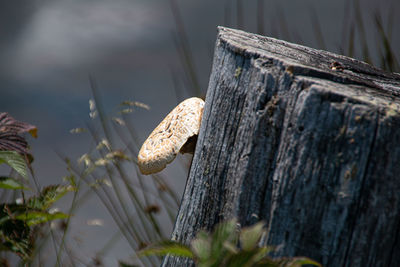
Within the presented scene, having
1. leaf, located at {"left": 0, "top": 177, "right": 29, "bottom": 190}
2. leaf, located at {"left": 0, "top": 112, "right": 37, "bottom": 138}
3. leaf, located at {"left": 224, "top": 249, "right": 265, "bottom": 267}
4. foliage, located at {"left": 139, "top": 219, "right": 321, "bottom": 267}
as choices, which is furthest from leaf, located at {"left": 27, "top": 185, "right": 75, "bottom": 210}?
leaf, located at {"left": 224, "top": 249, "right": 265, "bottom": 267}

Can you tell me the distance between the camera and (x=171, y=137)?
1.79 meters

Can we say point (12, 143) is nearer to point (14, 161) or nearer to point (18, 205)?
point (14, 161)

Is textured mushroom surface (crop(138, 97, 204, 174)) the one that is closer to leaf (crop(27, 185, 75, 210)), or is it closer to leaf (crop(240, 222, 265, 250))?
leaf (crop(27, 185, 75, 210))

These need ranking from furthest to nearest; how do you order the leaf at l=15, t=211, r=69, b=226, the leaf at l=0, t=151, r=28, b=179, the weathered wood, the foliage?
the leaf at l=15, t=211, r=69, b=226 → the leaf at l=0, t=151, r=28, b=179 → the weathered wood → the foliage

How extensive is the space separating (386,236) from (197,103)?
41.3 inches

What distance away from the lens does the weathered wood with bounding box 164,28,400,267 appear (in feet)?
3.99

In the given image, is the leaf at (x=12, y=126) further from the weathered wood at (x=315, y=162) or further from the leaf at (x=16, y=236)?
the weathered wood at (x=315, y=162)

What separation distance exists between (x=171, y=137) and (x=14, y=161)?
2.25 ft

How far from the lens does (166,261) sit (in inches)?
69.2

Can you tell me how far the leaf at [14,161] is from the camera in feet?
5.26

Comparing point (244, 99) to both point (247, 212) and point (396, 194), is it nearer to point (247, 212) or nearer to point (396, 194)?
point (247, 212)

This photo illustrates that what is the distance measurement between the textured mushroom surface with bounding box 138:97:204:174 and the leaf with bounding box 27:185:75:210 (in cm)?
38

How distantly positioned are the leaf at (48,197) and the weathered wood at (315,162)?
81 cm

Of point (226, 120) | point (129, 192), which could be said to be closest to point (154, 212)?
point (129, 192)
